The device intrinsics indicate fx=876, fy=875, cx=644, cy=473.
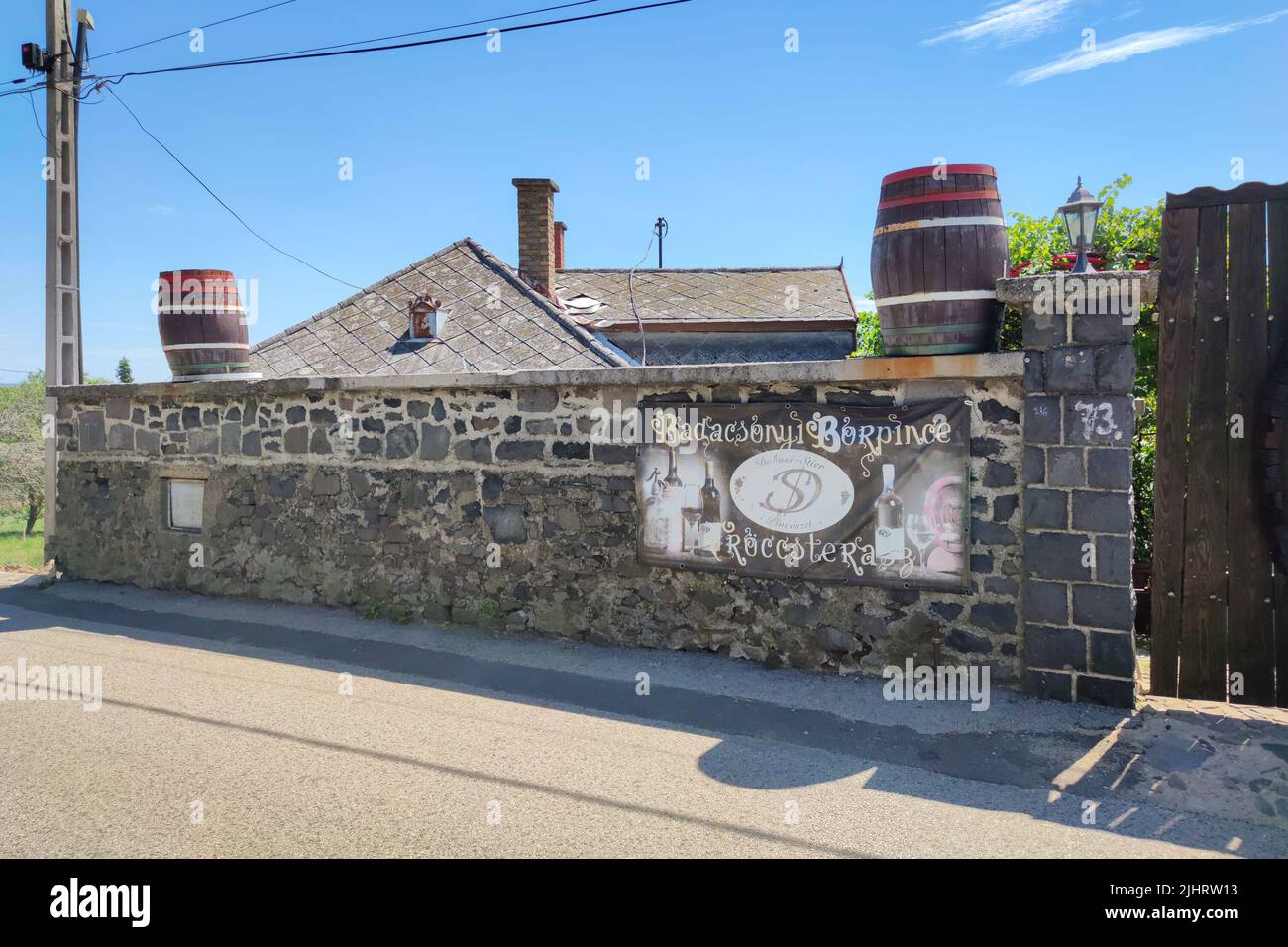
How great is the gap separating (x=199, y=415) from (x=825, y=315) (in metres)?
9.70

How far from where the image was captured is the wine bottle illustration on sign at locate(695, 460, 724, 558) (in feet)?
19.0

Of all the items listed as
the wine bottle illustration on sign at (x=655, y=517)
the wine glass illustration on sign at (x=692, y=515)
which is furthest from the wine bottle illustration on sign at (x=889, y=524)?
the wine bottle illustration on sign at (x=655, y=517)

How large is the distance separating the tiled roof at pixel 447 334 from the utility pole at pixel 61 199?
6.53 feet

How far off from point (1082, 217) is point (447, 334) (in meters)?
7.97

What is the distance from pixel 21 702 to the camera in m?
5.08

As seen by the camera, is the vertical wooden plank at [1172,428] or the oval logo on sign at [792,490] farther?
the oval logo on sign at [792,490]

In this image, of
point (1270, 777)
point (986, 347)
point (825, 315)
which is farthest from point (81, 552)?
point (825, 315)

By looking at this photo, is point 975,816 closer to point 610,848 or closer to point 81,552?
point 610,848

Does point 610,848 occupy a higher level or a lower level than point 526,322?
lower

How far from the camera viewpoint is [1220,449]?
474cm

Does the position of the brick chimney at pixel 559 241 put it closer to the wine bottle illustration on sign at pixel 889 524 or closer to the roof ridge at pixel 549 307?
the roof ridge at pixel 549 307

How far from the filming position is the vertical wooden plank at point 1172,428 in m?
4.81

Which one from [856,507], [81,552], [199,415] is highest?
[199,415]

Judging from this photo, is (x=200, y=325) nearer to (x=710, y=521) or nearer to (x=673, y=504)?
(x=673, y=504)
